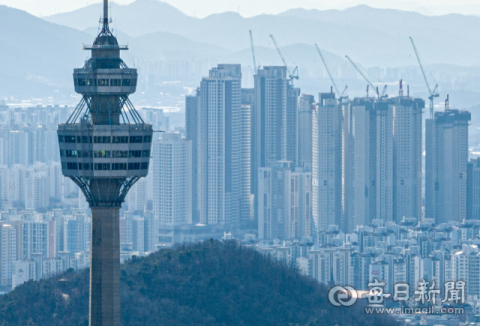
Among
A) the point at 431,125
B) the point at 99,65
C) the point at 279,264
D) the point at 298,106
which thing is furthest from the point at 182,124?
the point at 99,65

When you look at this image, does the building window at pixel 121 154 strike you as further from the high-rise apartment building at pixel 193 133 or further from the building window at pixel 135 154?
the high-rise apartment building at pixel 193 133

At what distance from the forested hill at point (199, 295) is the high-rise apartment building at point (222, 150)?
6056cm

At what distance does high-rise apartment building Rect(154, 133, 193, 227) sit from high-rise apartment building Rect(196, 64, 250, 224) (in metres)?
Result: 1.41

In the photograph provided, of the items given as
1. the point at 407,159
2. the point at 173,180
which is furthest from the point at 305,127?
the point at 173,180

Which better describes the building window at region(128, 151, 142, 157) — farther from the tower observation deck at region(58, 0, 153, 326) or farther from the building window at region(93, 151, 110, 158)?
the building window at region(93, 151, 110, 158)

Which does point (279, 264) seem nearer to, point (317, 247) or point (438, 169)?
point (317, 247)

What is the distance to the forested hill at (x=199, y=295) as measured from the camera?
5166 centimetres

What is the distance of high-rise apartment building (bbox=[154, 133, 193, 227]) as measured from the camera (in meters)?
123

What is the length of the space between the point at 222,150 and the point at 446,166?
19.5 m

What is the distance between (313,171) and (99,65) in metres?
93.6

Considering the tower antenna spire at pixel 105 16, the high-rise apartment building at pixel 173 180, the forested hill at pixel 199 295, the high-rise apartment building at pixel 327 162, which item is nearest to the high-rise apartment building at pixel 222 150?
the high-rise apartment building at pixel 173 180

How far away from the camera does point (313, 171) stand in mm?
125750
